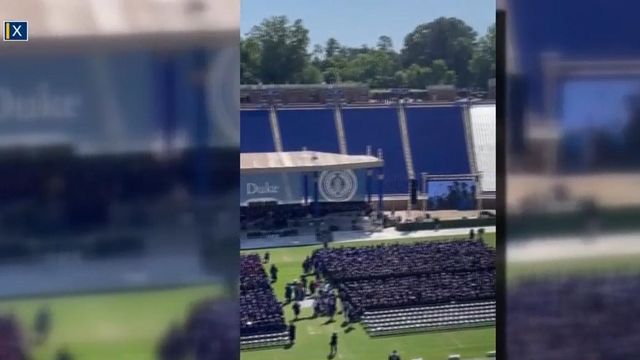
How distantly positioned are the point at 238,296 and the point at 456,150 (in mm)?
991

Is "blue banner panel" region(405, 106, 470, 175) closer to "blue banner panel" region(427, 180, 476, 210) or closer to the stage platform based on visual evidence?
"blue banner panel" region(427, 180, 476, 210)

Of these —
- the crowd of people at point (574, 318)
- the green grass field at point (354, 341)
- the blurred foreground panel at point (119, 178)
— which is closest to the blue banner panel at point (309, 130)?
the blurred foreground panel at point (119, 178)

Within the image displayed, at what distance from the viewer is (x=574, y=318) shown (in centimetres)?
300

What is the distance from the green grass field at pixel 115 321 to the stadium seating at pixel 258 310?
0.60 feet

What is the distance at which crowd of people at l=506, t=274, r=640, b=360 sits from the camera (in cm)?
298

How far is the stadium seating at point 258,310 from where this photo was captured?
9.17 ft

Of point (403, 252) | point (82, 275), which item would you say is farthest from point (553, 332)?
point (82, 275)

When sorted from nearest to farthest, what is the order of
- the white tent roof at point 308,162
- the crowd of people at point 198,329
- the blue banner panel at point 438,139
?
the crowd of people at point 198,329 → the white tent roof at point 308,162 → the blue banner panel at point 438,139

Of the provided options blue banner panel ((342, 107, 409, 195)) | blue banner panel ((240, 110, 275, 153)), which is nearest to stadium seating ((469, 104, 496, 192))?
blue banner panel ((342, 107, 409, 195))

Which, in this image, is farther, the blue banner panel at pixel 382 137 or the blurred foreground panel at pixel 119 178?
the blue banner panel at pixel 382 137

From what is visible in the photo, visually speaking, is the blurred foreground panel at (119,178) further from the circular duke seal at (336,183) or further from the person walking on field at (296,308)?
the circular duke seal at (336,183)

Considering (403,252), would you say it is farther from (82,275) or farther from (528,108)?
(82,275)

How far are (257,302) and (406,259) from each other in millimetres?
605

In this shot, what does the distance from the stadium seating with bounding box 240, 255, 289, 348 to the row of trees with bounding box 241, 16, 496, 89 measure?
690 mm
